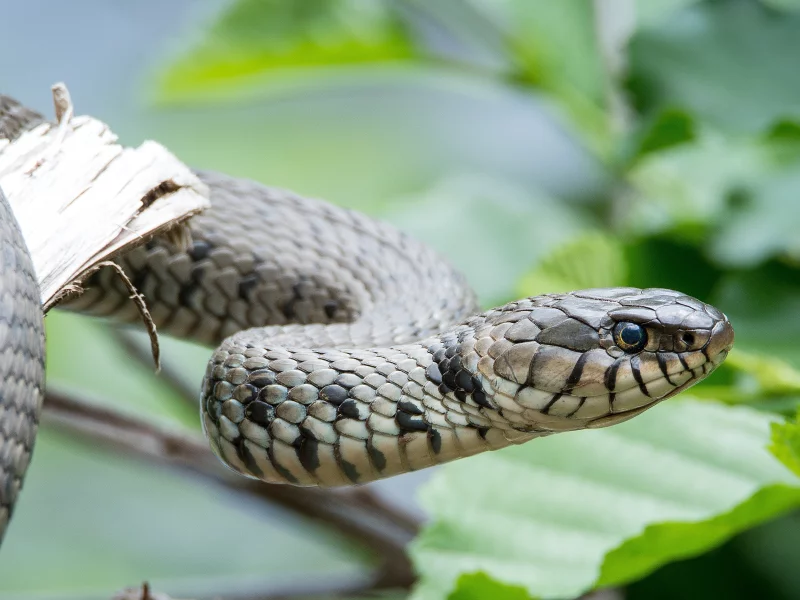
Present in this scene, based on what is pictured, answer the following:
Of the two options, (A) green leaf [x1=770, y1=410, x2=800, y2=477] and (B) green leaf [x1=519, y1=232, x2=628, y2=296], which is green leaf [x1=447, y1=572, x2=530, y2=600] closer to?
(A) green leaf [x1=770, y1=410, x2=800, y2=477]

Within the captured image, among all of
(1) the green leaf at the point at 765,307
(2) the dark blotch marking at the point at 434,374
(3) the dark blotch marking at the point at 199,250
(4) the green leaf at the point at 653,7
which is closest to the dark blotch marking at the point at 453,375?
(2) the dark blotch marking at the point at 434,374

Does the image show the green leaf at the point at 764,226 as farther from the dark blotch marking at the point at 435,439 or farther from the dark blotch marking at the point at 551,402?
the dark blotch marking at the point at 435,439

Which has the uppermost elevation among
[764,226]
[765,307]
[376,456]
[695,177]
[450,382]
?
[695,177]

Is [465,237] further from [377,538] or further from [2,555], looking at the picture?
[2,555]

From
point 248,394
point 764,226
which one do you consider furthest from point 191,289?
point 764,226

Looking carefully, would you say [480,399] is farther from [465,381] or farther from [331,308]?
[331,308]

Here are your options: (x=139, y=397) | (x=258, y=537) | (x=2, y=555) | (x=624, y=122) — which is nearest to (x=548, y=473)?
(x=624, y=122)
